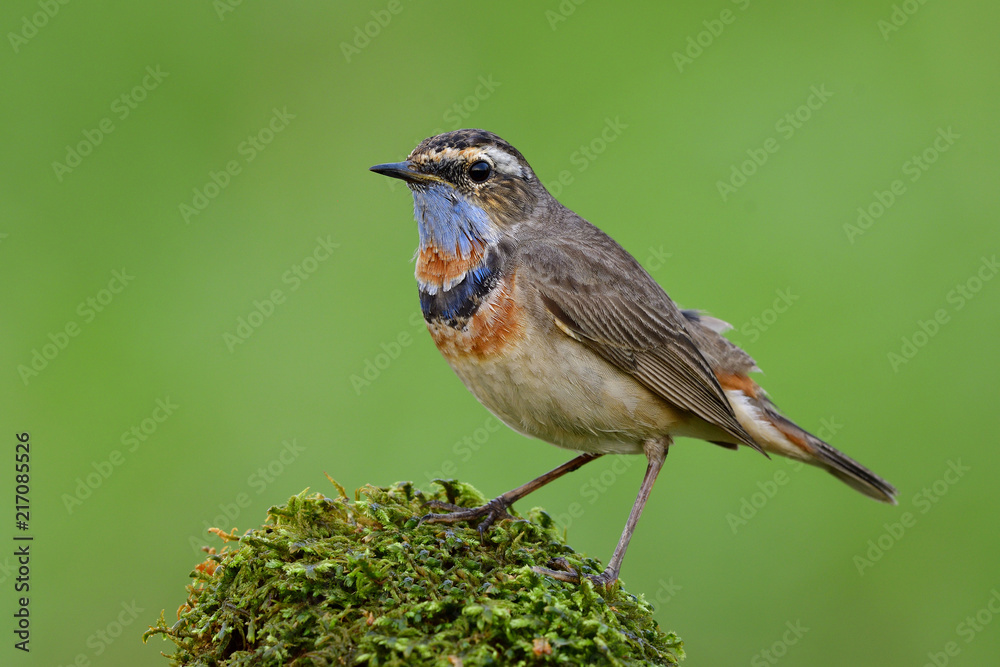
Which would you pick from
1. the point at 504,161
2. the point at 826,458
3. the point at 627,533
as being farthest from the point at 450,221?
the point at 826,458

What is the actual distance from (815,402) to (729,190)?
8.36 feet

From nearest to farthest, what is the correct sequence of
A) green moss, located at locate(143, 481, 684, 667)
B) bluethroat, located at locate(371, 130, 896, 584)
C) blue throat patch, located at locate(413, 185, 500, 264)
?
green moss, located at locate(143, 481, 684, 667) < bluethroat, located at locate(371, 130, 896, 584) < blue throat patch, located at locate(413, 185, 500, 264)

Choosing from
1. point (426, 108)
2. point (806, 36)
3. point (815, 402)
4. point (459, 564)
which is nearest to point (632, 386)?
point (459, 564)

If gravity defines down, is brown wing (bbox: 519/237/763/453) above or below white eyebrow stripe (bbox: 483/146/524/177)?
below

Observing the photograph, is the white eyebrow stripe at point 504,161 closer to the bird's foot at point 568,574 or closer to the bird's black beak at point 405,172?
the bird's black beak at point 405,172

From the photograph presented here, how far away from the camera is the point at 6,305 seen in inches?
344

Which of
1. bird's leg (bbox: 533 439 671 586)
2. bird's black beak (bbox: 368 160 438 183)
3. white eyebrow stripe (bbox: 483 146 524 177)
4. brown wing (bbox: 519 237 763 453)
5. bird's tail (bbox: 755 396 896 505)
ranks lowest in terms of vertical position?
bird's leg (bbox: 533 439 671 586)

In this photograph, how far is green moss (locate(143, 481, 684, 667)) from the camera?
3703 millimetres

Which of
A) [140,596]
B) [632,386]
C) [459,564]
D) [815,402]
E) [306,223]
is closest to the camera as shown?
[459,564]

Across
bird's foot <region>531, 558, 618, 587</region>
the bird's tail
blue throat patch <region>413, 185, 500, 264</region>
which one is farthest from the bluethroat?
the bird's tail

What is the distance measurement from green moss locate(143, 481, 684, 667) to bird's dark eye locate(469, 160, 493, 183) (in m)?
2.19

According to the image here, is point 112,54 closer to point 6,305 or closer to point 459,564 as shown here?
point 6,305

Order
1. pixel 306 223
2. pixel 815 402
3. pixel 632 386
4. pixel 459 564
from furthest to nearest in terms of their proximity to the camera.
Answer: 1. pixel 306 223
2. pixel 815 402
3. pixel 632 386
4. pixel 459 564

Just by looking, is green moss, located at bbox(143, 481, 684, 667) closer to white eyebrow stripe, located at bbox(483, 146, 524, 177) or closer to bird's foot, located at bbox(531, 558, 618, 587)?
bird's foot, located at bbox(531, 558, 618, 587)
